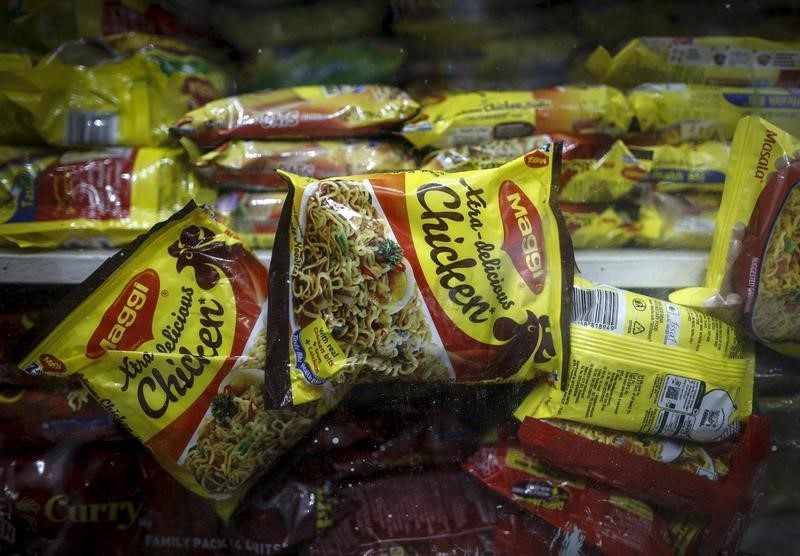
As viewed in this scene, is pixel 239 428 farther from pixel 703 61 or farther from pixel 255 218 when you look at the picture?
pixel 703 61

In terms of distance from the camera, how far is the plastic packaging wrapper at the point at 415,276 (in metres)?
0.71

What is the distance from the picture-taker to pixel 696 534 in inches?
32.5

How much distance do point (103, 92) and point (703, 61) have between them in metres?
0.91

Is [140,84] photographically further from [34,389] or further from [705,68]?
[705,68]

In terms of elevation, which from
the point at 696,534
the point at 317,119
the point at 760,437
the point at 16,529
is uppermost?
the point at 317,119

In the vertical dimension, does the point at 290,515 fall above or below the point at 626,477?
below

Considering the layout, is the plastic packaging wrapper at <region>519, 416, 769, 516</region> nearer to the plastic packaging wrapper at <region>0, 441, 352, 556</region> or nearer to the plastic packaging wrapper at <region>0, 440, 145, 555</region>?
the plastic packaging wrapper at <region>0, 441, 352, 556</region>

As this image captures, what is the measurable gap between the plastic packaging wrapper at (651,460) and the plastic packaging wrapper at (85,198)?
1.99 feet

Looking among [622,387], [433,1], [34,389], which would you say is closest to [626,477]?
[622,387]

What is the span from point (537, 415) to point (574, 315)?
0.13 m

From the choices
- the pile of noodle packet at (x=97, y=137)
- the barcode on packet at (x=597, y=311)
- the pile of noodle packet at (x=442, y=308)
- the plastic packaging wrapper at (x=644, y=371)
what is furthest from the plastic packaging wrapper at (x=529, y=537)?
the pile of noodle packet at (x=97, y=137)

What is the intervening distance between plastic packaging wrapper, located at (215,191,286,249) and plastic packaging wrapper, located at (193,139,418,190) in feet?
0.10

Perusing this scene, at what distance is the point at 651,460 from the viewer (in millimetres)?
800

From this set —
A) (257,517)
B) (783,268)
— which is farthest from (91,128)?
(783,268)
